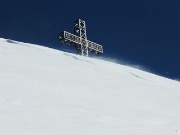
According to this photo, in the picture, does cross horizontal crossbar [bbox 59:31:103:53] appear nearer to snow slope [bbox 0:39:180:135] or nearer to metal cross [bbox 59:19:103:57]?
metal cross [bbox 59:19:103:57]

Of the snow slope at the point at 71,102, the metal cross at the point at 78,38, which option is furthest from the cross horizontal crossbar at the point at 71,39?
the snow slope at the point at 71,102

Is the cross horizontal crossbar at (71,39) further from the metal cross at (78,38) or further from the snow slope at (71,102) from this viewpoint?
the snow slope at (71,102)

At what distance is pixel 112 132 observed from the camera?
300 centimetres

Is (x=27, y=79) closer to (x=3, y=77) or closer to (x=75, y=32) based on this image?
(x=3, y=77)

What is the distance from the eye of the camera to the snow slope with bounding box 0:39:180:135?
9.36 feet

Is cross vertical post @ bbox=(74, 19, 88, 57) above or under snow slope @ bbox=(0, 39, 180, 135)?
above

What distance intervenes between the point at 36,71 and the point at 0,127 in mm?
2957

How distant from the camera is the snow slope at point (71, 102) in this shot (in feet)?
9.36

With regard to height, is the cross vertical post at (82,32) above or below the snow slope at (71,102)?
above

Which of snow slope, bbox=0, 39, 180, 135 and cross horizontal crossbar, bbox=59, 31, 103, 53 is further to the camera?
cross horizontal crossbar, bbox=59, 31, 103, 53

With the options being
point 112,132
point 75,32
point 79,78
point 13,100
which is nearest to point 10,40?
point 79,78

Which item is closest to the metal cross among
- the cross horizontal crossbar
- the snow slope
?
the cross horizontal crossbar

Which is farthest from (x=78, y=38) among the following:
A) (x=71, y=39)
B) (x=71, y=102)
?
(x=71, y=102)

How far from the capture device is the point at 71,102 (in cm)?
390
